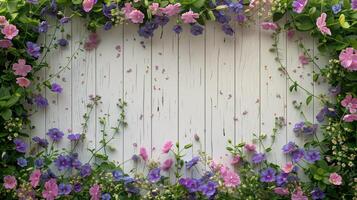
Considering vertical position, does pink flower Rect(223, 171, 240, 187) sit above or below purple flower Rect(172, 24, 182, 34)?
below

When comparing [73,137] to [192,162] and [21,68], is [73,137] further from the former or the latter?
[192,162]

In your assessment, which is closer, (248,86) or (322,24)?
(322,24)

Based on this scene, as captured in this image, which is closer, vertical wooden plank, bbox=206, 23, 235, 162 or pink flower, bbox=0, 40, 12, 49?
pink flower, bbox=0, 40, 12, 49

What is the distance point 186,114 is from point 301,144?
519 mm

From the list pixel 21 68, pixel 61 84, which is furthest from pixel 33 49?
pixel 61 84

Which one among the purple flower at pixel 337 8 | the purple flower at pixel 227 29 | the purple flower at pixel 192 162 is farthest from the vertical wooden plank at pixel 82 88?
the purple flower at pixel 337 8

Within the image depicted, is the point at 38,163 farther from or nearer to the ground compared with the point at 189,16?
nearer to the ground

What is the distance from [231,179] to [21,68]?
100 cm

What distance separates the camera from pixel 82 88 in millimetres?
2312

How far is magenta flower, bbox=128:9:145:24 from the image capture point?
2.21 meters

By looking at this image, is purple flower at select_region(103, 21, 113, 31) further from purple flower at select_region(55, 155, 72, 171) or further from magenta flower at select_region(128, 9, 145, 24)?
purple flower at select_region(55, 155, 72, 171)

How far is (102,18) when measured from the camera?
228cm

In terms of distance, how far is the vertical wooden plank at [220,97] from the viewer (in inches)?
90.5

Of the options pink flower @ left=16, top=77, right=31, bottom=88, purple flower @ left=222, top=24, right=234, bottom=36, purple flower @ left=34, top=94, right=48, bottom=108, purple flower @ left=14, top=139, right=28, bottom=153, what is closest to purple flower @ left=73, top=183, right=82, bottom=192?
purple flower @ left=14, top=139, right=28, bottom=153
